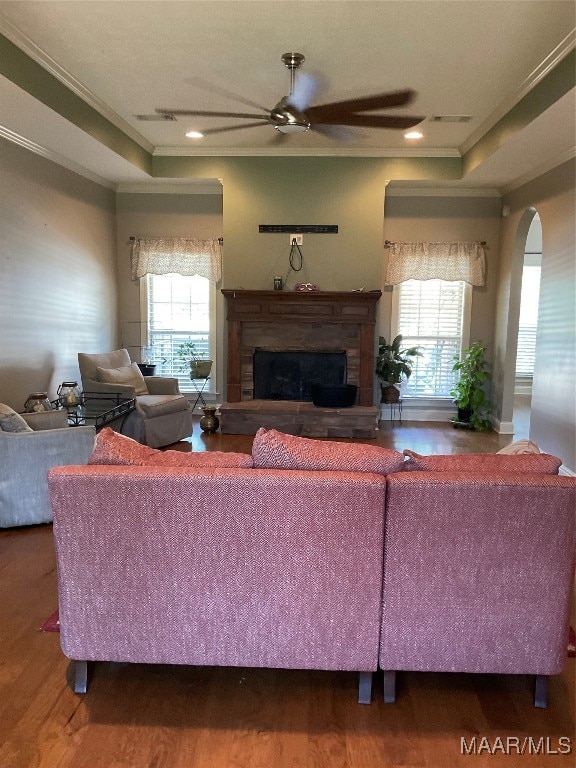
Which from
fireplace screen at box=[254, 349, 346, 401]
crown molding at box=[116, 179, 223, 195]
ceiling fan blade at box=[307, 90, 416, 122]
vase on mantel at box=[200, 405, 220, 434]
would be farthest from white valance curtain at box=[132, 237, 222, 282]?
ceiling fan blade at box=[307, 90, 416, 122]

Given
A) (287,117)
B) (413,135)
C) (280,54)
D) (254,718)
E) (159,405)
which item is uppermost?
(413,135)

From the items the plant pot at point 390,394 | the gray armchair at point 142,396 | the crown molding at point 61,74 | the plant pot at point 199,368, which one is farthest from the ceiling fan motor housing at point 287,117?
the plant pot at point 390,394

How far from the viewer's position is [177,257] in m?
6.76

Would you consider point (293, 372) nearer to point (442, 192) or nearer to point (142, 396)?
point (142, 396)

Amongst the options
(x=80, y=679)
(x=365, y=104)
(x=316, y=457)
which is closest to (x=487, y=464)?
(x=316, y=457)

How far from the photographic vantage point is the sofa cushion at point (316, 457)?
1966 mm

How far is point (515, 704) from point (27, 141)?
16.9 feet

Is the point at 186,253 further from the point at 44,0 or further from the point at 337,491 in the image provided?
the point at 337,491

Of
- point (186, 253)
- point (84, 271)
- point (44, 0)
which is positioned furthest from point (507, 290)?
point (44, 0)

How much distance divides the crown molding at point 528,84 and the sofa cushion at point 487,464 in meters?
2.60

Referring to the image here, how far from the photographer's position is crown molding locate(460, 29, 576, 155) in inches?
130

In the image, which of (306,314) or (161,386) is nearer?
(161,386)

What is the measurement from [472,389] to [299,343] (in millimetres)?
2034

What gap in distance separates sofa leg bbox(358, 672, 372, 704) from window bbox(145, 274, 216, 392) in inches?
208
